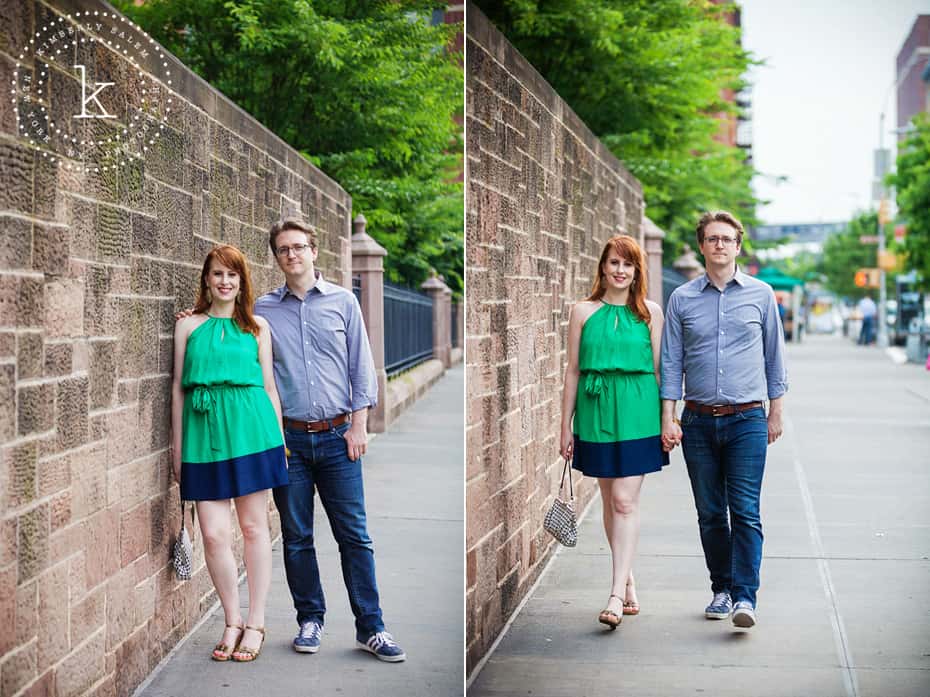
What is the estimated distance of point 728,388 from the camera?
4477mm

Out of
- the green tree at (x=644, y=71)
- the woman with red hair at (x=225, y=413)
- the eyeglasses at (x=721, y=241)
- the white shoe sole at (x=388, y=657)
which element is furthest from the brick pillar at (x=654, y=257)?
the woman with red hair at (x=225, y=413)

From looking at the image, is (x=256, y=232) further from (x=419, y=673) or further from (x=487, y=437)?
(x=419, y=673)

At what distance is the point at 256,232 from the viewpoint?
511 centimetres

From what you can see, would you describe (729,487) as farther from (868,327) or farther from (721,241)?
(868,327)

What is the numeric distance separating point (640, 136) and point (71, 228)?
11.0 meters

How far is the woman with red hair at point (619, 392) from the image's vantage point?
4492 millimetres

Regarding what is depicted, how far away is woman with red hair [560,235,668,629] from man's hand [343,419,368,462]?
0.83 m

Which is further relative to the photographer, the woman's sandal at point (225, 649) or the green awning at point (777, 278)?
the green awning at point (777, 278)

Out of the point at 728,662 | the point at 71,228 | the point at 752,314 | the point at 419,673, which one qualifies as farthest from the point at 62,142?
the point at 728,662

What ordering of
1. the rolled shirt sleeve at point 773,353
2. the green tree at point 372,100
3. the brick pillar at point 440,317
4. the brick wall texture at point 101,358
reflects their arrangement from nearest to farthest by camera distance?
the brick wall texture at point 101,358
the rolled shirt sleeve at point 773,353
the green tree at point 372,100
the brick pillar at point 440,317

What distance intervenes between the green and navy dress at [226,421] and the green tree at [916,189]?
2.75 metres

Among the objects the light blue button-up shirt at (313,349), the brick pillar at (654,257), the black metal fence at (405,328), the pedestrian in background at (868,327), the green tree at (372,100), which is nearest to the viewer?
the light blue button-up shirt at (313,349)

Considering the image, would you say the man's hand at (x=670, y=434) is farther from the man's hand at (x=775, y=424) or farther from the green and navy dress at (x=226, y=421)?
the green and navy dress at (x=226, y=421)

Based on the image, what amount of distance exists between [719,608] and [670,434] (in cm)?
66
